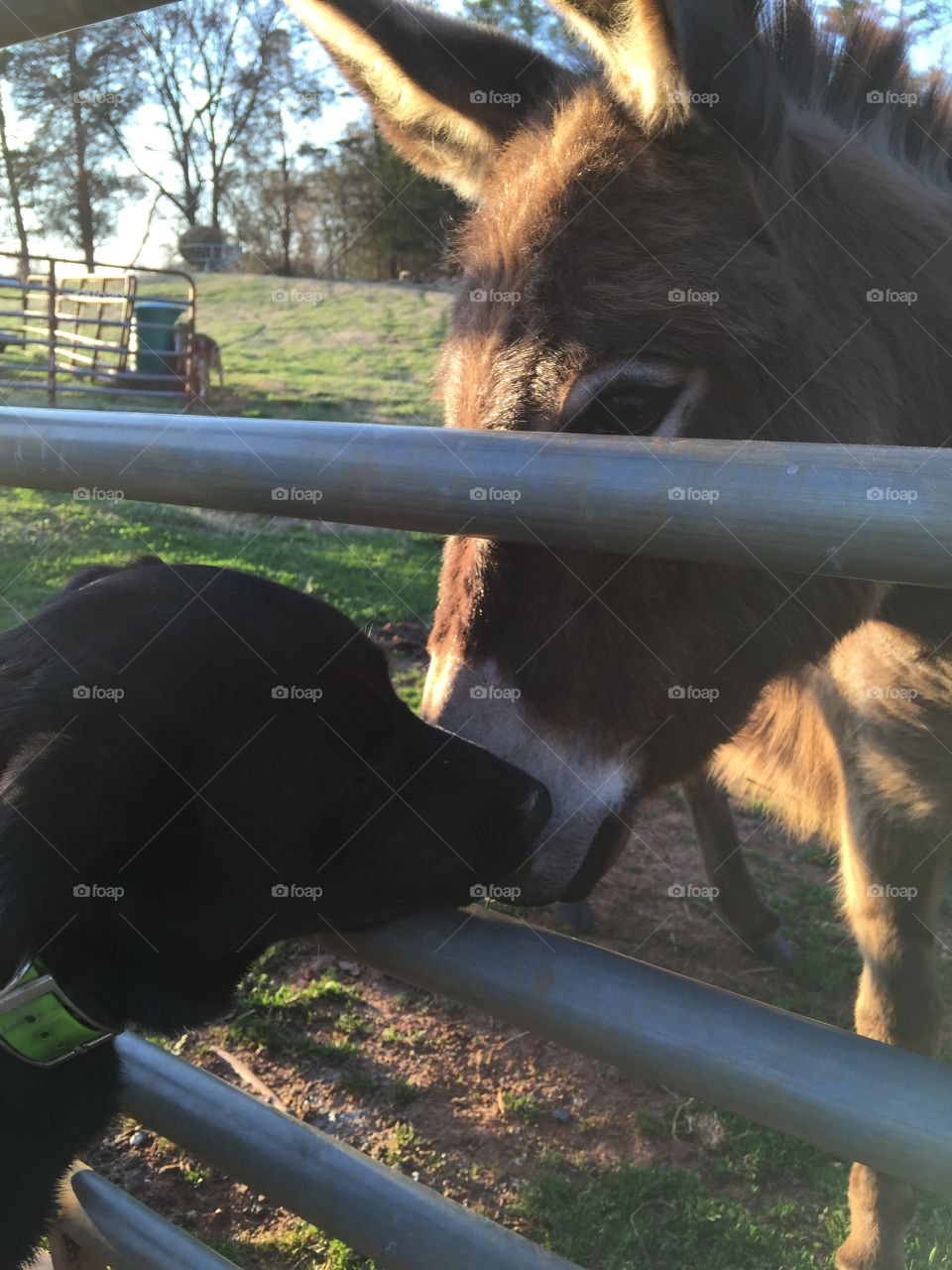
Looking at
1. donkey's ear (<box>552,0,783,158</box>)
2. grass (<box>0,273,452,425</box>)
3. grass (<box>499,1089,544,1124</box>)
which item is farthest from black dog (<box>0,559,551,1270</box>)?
grass (<box>0,273,452,425</box>)

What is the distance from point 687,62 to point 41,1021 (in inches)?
81.2

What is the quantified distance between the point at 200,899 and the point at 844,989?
148 inches

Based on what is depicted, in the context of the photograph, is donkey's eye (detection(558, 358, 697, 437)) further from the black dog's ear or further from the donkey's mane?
the donkey's mane

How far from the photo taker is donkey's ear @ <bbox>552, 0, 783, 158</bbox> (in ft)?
5.87

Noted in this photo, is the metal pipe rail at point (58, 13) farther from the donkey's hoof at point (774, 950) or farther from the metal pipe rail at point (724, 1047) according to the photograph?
the donkey's hoof at point (774, 950)

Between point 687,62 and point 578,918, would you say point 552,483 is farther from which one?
point 578,918

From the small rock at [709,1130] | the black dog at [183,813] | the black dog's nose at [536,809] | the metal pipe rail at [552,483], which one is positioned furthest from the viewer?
the small rock at [709,1130]

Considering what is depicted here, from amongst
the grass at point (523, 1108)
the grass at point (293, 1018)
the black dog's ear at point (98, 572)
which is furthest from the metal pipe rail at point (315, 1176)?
the grass at point (523, 1108)

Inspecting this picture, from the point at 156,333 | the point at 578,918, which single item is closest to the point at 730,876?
the point at 578,918

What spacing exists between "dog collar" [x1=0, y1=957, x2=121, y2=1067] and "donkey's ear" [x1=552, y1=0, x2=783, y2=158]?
1.96 metres

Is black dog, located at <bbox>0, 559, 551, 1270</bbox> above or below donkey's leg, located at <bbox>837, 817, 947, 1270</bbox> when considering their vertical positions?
above

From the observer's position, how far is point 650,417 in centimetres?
206

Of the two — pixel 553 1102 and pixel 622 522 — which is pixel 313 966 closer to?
pixel 553 1102

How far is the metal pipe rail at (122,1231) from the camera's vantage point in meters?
1.74
